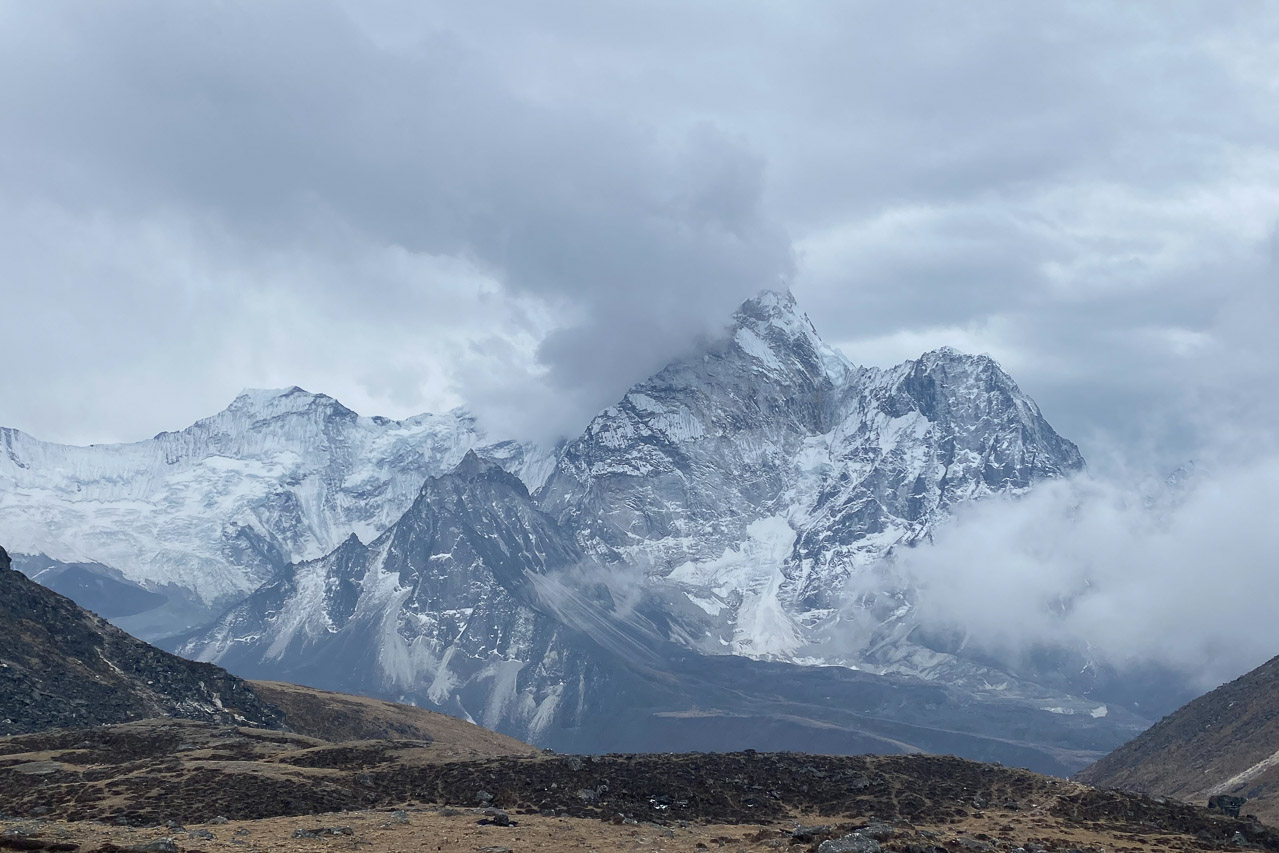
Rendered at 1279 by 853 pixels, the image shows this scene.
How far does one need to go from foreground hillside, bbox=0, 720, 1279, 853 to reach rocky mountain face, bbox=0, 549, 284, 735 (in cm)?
3864

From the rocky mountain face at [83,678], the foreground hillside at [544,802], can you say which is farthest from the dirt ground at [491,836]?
the rocky mountain face at [83,678]

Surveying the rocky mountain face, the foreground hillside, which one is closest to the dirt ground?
the foreground hillside

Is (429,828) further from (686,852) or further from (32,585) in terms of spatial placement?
(32,585)

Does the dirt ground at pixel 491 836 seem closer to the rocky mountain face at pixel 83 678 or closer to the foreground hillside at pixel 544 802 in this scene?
the foreground hillside at pixel 544 802

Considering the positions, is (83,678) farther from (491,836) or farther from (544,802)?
(491,836)

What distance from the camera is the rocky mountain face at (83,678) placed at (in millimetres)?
164250

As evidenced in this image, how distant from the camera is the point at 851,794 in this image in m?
111

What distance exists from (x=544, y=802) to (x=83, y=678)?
4069 inches

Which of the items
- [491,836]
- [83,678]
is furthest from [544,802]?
[83,678]

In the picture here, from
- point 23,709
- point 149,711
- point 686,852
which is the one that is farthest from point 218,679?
point 686,852

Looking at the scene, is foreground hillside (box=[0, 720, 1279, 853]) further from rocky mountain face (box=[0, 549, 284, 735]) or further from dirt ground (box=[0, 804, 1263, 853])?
rocky mountain face (box=[0, 549, 284, 735])

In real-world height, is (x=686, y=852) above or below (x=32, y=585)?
below

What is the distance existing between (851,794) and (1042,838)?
2032 centimetres

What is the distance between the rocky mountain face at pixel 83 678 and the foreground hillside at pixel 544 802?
38.6 metres
